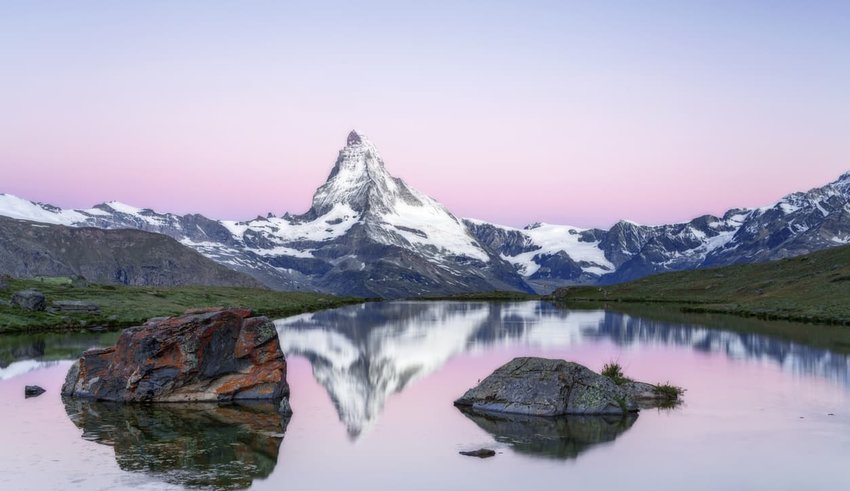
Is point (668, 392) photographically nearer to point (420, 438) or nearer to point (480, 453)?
point (420, 438)

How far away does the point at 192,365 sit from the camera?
39812 mm

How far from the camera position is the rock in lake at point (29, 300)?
89.9 metres

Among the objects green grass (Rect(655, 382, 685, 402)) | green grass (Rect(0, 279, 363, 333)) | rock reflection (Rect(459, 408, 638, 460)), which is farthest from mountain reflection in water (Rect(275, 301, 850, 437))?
green grass (Rect(0, 279, 363, 333))

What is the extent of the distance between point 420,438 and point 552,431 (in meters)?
5.37

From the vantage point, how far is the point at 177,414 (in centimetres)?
3625

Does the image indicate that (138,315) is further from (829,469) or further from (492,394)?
(829,469)

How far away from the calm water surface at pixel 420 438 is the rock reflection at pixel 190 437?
86 mm

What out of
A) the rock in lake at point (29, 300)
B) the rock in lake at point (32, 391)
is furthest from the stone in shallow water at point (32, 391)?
the rock in lake at point (29, 300)

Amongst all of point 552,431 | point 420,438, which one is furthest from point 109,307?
point 552,431

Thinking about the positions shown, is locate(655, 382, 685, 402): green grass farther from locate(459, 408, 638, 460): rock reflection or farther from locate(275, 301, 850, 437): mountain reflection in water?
locate(275, 301, 850, 437): mountain reflection in water

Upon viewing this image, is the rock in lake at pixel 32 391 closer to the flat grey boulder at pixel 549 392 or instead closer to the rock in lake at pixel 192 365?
the rock in lake at pixel 192 365

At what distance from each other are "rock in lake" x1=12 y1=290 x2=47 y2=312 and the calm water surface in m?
34.5

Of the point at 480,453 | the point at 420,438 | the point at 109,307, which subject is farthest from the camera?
the point at 109,307

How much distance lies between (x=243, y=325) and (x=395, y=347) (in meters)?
34.6
